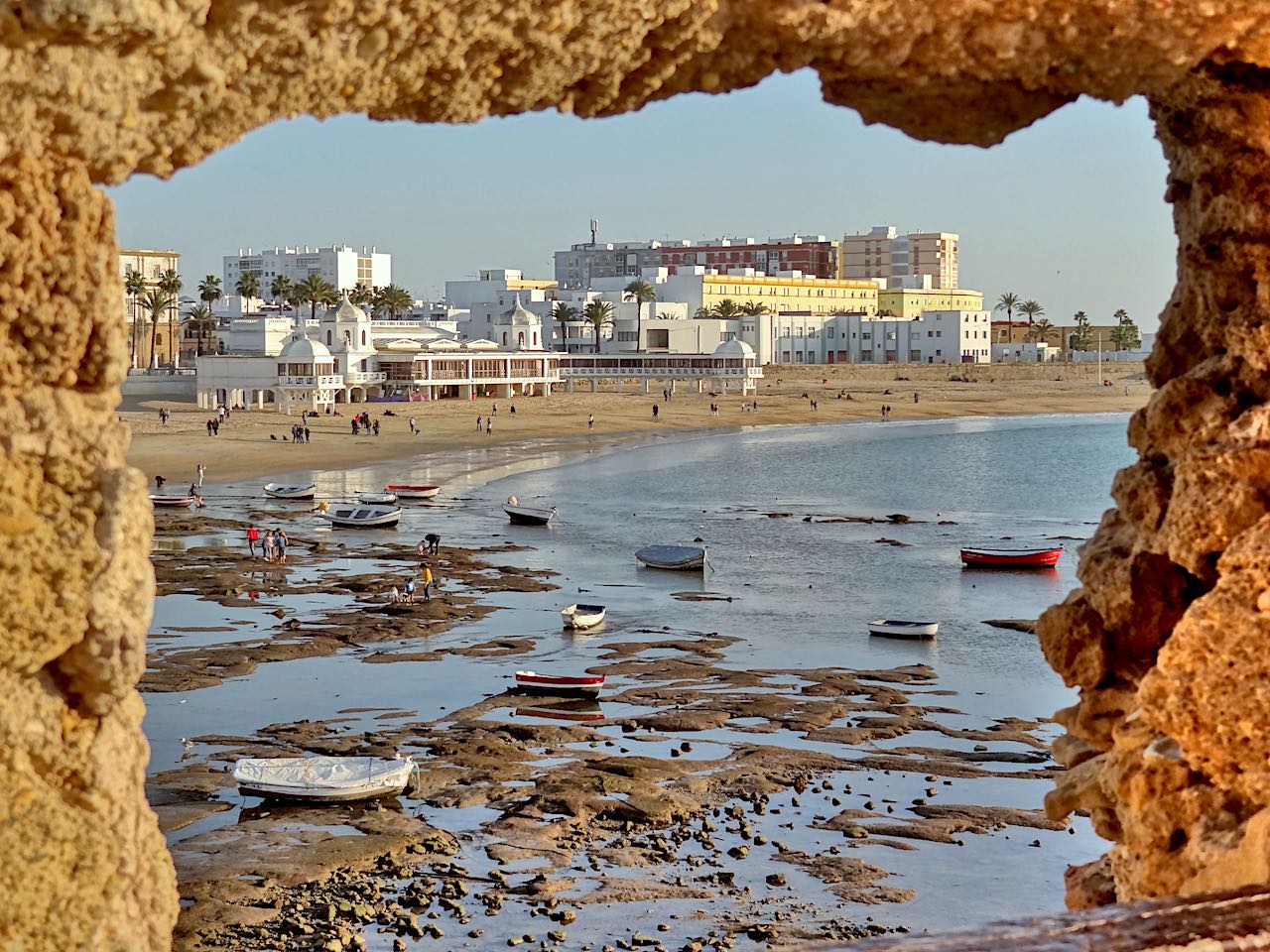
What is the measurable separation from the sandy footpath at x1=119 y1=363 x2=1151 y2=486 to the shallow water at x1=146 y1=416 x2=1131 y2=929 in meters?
4.46

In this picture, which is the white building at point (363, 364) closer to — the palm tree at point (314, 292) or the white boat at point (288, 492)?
the palm tree at point (314, 292)

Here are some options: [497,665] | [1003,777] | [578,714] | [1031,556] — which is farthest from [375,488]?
[1003,777]

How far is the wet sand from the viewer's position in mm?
12922

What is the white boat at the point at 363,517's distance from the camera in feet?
131

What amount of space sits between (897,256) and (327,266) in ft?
215

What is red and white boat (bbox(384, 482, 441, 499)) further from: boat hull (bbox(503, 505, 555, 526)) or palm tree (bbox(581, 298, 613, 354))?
palm tree (bbox(581, 298, 613, 354))

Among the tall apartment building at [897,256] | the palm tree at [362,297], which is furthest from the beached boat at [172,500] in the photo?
the tall apartment building at [897,256]

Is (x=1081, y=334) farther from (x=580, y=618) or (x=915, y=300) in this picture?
(x=580, y=618)

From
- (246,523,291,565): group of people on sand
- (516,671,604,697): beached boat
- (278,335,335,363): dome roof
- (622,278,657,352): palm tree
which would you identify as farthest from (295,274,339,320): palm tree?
(516,671,604,697): beached boat

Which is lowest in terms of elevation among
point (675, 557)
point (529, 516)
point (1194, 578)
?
point (675, 557)

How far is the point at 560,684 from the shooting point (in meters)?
20.7

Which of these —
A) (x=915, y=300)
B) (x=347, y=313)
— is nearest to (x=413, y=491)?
(x=347, y=313)

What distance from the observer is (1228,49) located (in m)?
4.86

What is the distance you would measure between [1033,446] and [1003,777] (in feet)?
187
